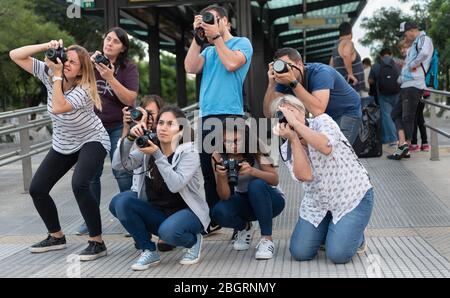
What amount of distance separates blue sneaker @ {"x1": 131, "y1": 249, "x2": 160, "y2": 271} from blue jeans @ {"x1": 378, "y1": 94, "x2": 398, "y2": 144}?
6.53m

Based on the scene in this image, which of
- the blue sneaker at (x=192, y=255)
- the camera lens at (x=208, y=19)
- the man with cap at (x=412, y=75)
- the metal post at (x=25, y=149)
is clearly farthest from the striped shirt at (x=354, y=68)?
the blue sneaker at (x=192, y=255)

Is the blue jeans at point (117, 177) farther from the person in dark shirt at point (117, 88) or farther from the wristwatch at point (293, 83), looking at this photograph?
the wristwatch at point (293, 83)

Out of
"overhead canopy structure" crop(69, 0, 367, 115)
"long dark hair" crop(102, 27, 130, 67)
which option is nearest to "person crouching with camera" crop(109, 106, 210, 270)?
"long dark hair" crop(102, 27, 130, 67)

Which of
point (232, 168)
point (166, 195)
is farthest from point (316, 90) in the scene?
point (166, 195)

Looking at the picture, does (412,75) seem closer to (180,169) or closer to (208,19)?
(208,19)

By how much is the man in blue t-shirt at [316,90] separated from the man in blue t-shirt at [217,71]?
0.31m

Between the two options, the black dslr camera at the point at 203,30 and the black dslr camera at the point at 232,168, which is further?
the black dslr camera at the point at 203,30

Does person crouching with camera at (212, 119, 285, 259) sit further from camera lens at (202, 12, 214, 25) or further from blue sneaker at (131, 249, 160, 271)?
camera lens at (202, 12, 214, 25)

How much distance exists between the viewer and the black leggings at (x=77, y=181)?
15.8 ft

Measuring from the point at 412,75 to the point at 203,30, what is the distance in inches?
186

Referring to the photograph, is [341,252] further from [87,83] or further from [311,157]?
[87,83]

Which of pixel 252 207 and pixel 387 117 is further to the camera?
pixel 387 117

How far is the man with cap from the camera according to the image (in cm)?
865

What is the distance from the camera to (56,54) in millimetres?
4664
